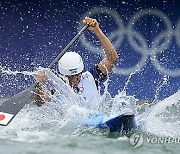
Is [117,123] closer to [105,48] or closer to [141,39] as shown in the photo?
[105,48]

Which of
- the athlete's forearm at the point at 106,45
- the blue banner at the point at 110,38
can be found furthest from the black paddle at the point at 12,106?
the blue banner at the point at 110,38

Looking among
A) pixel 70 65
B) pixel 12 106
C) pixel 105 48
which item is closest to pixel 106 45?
pixel 105 48

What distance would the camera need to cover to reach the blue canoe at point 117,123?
6055 millimetres

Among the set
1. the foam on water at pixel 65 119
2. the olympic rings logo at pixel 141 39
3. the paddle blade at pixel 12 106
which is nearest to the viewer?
the foam on water at pixel 65 119

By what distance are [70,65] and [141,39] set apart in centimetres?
432

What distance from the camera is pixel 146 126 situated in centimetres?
638

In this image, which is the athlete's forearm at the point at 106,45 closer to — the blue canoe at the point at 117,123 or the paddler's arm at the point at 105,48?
the paddler's arm at the point at 105,48

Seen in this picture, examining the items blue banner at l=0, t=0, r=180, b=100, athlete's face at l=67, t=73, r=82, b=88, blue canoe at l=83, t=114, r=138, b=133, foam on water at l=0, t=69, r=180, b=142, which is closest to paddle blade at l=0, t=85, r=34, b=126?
foam on water at l=0, t=69, r=180, b=142

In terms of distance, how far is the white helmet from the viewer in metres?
6.43

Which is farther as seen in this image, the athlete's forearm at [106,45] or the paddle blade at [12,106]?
the athlete's forearm at [106,45]

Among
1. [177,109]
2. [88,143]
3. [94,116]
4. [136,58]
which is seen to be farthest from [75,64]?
[136,58]

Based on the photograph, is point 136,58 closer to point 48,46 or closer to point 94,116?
point 48,46

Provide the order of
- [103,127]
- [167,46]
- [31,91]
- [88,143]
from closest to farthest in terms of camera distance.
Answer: [88,143], [103,127], [31,91], [167,46]

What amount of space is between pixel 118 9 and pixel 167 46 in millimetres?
1034
